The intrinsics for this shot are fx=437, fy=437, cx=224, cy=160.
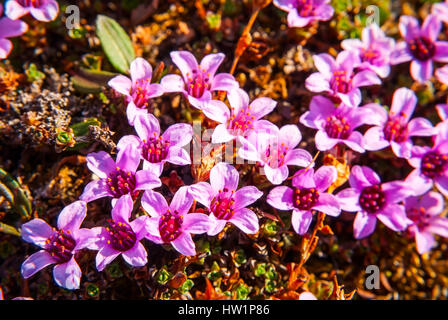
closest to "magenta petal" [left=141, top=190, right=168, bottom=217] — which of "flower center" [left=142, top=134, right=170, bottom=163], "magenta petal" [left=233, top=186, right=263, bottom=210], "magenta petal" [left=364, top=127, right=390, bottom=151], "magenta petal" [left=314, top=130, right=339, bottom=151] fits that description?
"flower center" [left=142, top=134, right=170, bottom=163]

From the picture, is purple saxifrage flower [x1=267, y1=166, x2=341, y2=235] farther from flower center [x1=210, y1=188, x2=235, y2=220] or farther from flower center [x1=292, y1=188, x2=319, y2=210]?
flower center [x1=210, y1=188, x2=235, y2=220]

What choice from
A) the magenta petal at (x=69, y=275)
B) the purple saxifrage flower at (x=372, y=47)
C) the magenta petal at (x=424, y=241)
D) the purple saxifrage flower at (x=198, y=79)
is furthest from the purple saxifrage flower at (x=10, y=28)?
the magenta petal at (x=424, y=241)

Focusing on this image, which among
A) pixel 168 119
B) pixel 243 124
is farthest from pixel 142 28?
pixel 243 124

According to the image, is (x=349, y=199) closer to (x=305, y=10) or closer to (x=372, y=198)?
(x=372, y=198)

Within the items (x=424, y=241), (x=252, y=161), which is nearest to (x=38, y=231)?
(x=252, y=161)

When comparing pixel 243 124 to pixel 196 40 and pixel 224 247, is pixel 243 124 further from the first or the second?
pixel 196 40
